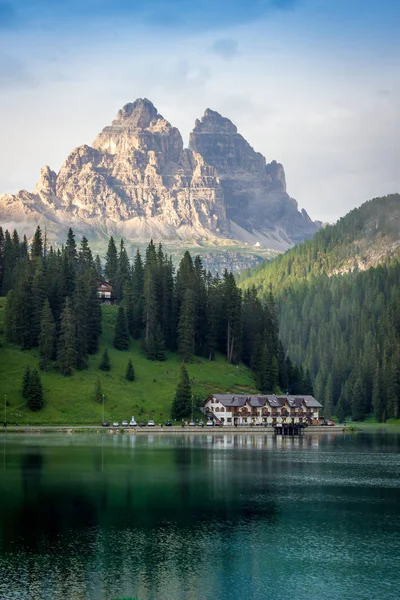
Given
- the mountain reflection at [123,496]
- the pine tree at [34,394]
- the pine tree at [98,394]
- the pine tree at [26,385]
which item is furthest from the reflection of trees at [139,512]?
the pine tree at [98,394]

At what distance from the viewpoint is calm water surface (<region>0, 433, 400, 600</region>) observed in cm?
5994

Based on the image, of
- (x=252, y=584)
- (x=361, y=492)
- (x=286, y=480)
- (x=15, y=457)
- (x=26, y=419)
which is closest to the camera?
(x=252, y=584)

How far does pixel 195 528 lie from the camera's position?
7712cm

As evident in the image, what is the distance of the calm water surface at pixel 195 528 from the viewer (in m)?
59.9

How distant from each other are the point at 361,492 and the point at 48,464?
4497 centimetres

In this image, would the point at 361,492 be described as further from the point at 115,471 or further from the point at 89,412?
the point at 89,412

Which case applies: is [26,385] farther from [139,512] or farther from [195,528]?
[195,528]

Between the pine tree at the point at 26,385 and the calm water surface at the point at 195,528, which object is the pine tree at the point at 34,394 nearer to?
the pine tree at the point at 26,385

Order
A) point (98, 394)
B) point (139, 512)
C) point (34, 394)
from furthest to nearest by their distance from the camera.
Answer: point (98, 394) → point (34, 394) → point (139, 512)

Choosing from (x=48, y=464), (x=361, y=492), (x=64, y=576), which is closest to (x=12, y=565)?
(x=64, y=576)

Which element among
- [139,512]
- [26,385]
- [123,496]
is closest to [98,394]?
[26,385]

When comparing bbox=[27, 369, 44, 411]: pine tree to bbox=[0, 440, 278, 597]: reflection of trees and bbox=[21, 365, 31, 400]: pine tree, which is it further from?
bbox=[0, 440, 278, 597]: reflection of trees

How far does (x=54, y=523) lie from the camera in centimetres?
7794

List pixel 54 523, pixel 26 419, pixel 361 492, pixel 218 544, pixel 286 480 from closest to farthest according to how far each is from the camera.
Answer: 1. pixel 218 544
2. pixel 54 523
3. pixel 361 492
4. pixel 286 480
5. pixel 26 419
